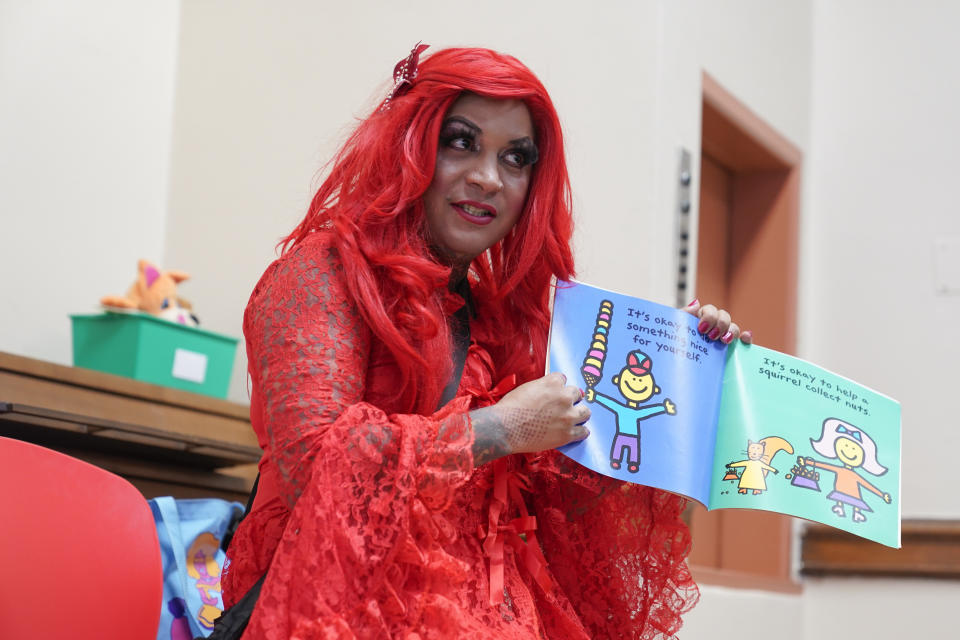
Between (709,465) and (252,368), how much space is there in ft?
2.09

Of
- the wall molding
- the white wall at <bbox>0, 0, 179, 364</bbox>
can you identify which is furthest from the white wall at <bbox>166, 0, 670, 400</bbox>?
the wall molding

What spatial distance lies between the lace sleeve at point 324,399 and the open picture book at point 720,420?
0.70 feet

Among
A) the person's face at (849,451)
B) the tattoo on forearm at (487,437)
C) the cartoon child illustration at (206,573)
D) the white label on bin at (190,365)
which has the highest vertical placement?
→ the white label on bin at (190,365)

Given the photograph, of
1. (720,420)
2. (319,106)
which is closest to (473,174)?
(720,420)

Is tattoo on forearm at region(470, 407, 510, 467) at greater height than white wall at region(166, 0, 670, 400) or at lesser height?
lesser

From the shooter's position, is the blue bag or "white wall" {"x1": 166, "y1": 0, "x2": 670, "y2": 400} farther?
"white wall" {"x1": 166, "y1": 0, "x2": 670, "y2": 400}

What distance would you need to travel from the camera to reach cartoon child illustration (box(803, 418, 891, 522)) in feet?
4.71

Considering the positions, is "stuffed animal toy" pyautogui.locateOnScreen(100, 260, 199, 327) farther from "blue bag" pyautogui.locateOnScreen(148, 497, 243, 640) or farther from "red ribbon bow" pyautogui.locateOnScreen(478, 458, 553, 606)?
"red ribbon bow" pyautogui.locateOnScreen(478, 458, 553, 606)

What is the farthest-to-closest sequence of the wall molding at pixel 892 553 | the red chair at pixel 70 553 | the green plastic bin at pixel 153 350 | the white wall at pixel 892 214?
the white wall at pixel 892 214 < the wall molding at pixel 892 553 < the green plastic bin at pixel 153 350 < the red chair at pixel 70 553

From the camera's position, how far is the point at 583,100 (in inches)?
103

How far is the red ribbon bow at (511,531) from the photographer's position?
4.64 ft

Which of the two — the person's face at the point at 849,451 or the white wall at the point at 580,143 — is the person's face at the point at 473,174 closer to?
the person's face at the point at 849,451

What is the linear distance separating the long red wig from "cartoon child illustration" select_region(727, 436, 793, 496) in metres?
0.34

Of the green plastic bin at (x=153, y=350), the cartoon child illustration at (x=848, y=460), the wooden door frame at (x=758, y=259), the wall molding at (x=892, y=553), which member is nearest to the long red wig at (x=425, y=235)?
the cartoon child illustration at (x=848, y=460)
